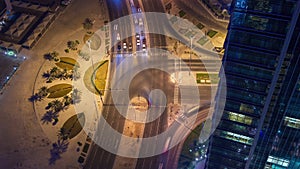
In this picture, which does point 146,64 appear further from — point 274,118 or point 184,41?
point 274,118

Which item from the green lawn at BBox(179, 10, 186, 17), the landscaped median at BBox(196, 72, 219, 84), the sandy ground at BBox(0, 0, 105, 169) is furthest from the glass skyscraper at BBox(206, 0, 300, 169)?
the green lawn at BBox(179, 10, 186, 17)

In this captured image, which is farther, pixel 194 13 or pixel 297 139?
pixel 194 13

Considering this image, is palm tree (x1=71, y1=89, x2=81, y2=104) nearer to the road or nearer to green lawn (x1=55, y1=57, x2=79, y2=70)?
the road

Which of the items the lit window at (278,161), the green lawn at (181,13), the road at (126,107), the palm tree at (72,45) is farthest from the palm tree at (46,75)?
the lit window at (278,161)

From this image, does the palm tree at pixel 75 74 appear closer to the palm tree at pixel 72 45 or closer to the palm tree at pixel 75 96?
the palm tree at pixel 75 96

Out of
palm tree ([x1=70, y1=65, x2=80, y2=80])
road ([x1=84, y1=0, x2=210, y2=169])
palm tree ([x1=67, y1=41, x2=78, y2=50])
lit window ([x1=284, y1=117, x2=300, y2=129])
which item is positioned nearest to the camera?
lit window ([x1=284, y1=117, x2=300, y2=129])

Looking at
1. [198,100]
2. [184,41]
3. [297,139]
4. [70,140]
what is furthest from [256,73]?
[184,41]
